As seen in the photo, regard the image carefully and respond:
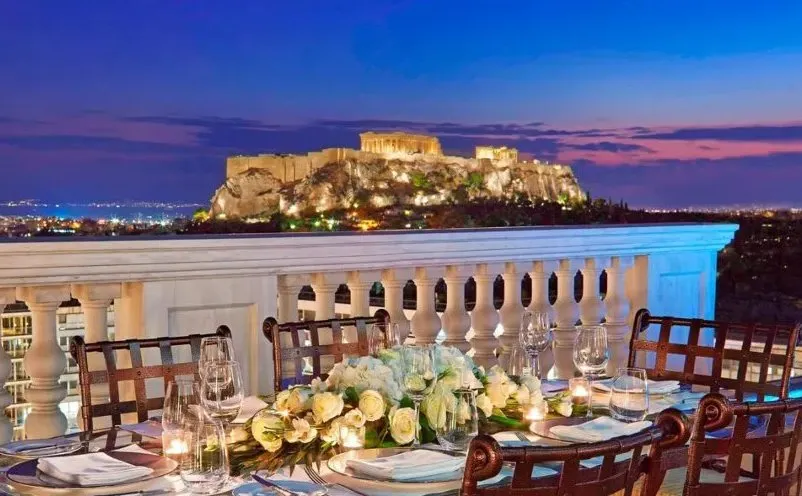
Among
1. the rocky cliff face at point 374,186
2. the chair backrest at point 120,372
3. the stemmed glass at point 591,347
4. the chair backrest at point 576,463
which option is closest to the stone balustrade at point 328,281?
the chair backrest at point 120,372

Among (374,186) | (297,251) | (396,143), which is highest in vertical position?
(396,143)

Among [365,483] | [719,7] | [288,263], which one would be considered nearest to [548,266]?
[288,263]

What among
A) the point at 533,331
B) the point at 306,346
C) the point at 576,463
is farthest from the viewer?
the point at 306,346

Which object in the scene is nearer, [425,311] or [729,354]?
[729,354]

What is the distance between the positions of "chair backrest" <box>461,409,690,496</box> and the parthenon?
214 ft

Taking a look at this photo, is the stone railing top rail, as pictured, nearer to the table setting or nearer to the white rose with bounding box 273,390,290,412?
the table setting

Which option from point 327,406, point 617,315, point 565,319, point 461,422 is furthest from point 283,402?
point 617,315

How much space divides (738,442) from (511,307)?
2.87 meters

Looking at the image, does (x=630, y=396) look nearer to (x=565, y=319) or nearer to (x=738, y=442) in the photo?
(x=738, y=442)

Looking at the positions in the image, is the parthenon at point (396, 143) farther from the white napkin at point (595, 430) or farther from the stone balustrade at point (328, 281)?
the white napkin at point (595, 430)

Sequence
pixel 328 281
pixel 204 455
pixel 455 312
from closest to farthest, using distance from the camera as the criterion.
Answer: pixel 204 455, pixel 328 281, pixel 455 312

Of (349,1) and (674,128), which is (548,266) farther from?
(349,1)

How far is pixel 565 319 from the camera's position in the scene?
16.3 feet

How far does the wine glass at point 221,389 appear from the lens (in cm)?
220
